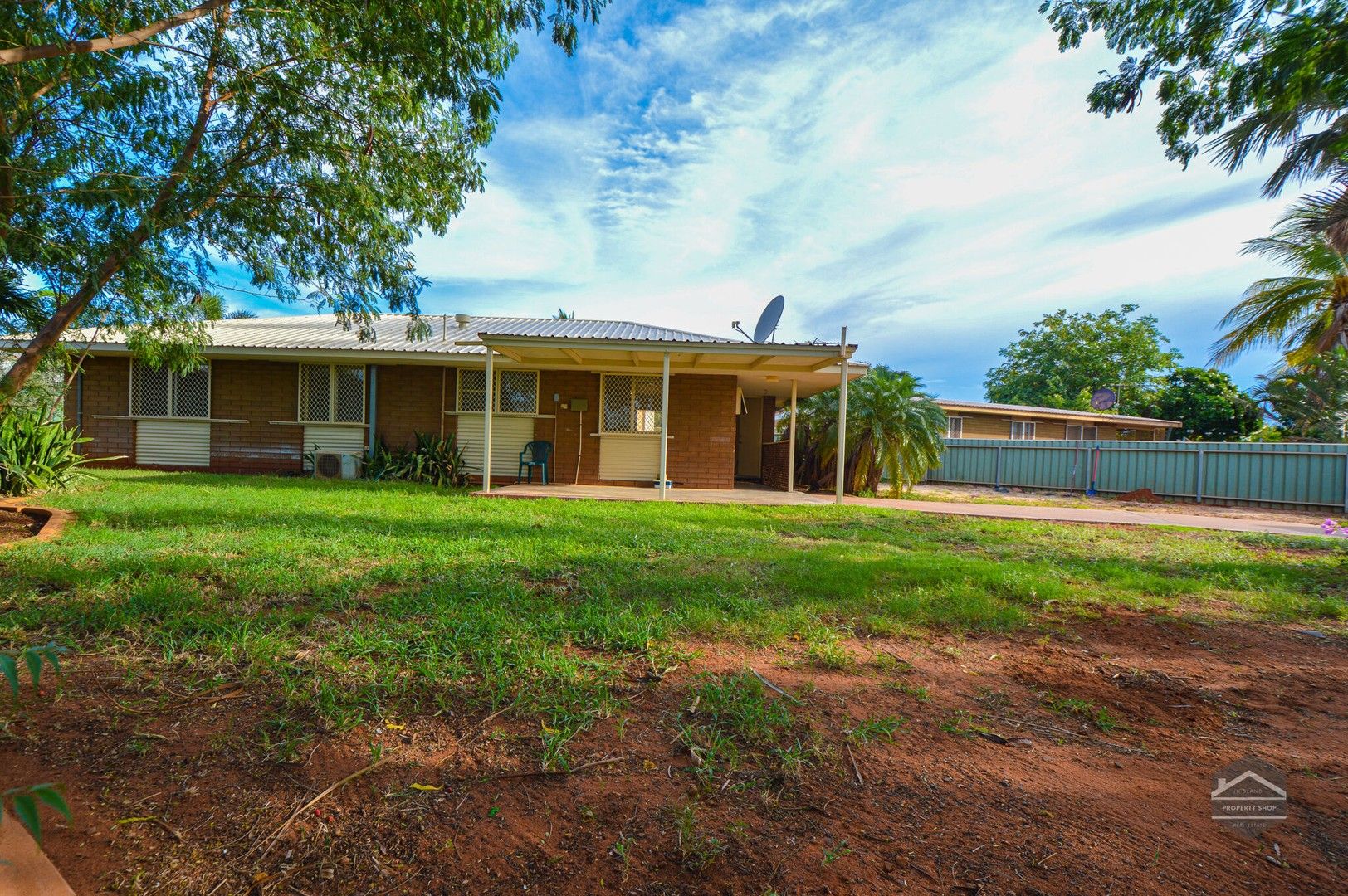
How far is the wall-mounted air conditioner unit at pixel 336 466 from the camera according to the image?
11.4 meters

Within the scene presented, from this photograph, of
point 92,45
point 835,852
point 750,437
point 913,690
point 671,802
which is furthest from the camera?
point 750,437

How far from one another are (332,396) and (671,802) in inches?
477

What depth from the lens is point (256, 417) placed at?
39.1ft

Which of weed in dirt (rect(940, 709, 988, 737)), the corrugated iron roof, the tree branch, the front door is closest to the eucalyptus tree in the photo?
the tree branch

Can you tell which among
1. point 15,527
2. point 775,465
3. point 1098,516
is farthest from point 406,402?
point 1098,516

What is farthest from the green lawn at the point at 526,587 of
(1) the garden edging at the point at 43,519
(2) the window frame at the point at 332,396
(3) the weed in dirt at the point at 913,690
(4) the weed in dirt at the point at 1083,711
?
(2) the window frame at the point at 332,396

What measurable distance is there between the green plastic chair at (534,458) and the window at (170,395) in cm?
623

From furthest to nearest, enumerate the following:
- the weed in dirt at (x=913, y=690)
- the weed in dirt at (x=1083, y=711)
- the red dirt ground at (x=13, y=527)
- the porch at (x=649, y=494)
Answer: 1. the porch at (x=649, y=494)
2. the red dirt ground at (x=13, y=527)
3. the weed in dirt at (x=913, y=690)
4. the weed in dirt at (x=1083, y=711)

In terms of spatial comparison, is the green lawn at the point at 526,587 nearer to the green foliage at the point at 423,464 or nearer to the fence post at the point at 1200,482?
the green foliage at the point at 423,464

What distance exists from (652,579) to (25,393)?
9.97 metres

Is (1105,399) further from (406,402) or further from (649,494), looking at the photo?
(406,402)

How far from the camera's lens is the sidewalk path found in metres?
9.48

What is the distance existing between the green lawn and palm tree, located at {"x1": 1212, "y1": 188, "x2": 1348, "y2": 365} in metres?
4.49

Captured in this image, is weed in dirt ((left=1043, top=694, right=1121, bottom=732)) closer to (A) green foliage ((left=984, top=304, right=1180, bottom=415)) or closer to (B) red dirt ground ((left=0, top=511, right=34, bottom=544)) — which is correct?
(B) red dirt ground ((left=0, top=511, right=34, bottom=544))
